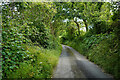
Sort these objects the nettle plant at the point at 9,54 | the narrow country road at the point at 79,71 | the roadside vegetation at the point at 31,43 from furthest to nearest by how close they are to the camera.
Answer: the narrow country road at the point at 79,71 < the roadside vegetation at the point at 31,43 < the nettle plant at the point at 9,54

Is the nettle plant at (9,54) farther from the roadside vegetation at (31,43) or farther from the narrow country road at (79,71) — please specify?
the narrow country road at (79,71)

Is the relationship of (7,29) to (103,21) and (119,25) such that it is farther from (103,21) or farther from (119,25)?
(103,21)

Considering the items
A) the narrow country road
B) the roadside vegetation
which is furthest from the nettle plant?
the narrow country road

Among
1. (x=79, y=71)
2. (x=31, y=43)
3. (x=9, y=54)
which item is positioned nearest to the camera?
(x=9, y=54)

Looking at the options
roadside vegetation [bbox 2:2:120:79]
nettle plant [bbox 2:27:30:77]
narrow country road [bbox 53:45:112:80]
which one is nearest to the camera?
nettle plant [bbox 2:27:30:77]

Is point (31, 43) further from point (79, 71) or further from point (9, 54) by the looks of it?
point (79, 71)

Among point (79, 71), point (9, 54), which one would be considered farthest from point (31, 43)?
point (79, 71)

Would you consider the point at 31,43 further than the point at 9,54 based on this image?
Yes

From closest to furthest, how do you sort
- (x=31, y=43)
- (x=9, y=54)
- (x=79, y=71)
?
(x=9, y=54) < (x=79, y=71) < (x=31, y=43)

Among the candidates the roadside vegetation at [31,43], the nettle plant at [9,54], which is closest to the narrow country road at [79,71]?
the roadside vegetation at [31,43]

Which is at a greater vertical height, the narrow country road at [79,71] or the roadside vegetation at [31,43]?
the roadside vegetation at [31,43]

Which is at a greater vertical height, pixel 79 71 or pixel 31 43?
pixel 31 43

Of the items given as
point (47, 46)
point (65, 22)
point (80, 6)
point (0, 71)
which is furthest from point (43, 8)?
point (65, 22)

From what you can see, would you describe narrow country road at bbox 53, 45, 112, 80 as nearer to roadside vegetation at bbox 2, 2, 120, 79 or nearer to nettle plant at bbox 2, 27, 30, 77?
roadside vegetation at bbox 2, 2, 120, 79
